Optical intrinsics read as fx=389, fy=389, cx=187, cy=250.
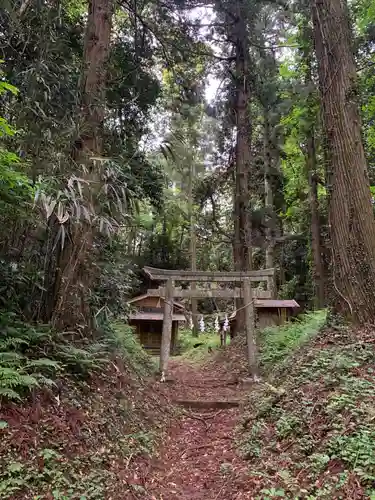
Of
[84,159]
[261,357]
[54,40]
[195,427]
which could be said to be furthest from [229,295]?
[54,40]

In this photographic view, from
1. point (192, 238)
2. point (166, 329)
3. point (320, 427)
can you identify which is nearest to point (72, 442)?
point (320, 427)

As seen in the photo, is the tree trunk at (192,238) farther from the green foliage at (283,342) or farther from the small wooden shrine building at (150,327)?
the green foliage at (283,342)

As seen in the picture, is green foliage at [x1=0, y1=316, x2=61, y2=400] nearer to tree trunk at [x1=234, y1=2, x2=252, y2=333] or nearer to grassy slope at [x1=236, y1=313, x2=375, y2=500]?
grassy slope at [x1=236, y1=313, x2=375, y2=500]

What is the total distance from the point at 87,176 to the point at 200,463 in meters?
3.95

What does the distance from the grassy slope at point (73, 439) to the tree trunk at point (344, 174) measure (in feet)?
11.2

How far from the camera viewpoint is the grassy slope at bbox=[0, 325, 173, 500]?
2.97 meters

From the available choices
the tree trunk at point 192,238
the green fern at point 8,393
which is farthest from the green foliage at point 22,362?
the tree trunk at point 192,238

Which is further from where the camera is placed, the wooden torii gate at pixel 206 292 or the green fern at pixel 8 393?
the wooden torii gate at pixel 206 292

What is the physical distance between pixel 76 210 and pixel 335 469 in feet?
11.8

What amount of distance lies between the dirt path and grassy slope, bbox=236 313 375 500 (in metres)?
0.23

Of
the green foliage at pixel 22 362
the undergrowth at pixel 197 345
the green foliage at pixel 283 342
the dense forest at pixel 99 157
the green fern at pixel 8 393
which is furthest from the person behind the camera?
the undergrowth at pixel 197 345

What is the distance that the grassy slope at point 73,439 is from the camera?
9.76 ft

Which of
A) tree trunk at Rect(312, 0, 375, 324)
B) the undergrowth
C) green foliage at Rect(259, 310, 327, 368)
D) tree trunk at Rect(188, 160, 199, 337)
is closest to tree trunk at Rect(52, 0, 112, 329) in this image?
tree trunk at Rect(312, 0, 375, 324)

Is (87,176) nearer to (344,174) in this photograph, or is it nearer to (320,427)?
(344,174)
